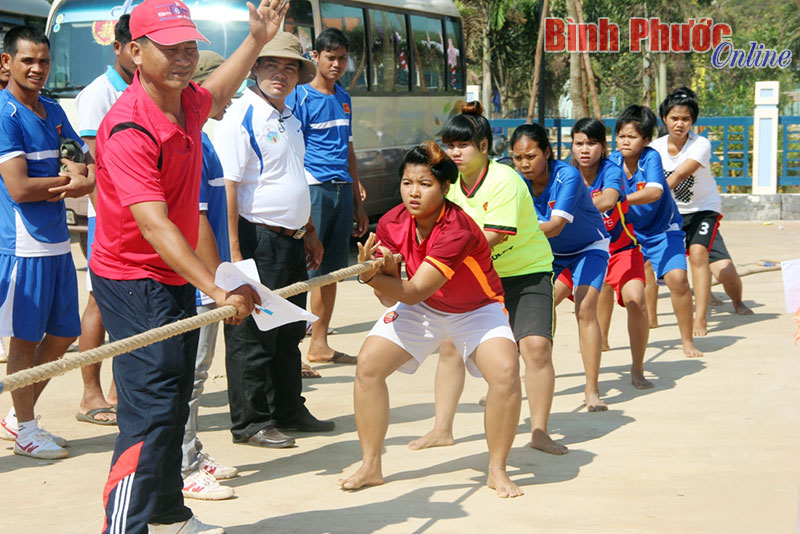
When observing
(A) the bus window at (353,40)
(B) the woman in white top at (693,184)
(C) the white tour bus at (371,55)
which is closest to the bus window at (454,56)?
(C) the white tour bus at (371,55)

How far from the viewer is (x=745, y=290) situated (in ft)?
32.2

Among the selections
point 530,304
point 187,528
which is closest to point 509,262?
point 530,304

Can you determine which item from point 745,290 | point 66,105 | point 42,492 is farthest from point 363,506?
→ point 66,105

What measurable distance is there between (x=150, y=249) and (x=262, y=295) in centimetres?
41

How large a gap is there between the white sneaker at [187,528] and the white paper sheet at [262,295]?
827 mm

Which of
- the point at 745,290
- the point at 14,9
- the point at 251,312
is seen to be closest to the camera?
the point at 251,312

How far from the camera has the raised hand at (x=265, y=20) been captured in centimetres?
404

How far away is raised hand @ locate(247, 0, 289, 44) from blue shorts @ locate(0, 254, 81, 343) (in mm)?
1836

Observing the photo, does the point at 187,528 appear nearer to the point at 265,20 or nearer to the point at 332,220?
the point at 265,20

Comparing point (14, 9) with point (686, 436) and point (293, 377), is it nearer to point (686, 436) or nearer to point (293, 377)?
point (293, 377)

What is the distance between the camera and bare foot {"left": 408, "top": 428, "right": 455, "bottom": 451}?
5176 millimetres

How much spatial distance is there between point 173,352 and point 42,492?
1.46m

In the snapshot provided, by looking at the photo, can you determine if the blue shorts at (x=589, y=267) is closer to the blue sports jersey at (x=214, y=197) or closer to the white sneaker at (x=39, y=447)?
the blue sports jersey at (x=214, y=197)

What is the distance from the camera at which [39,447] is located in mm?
4984
